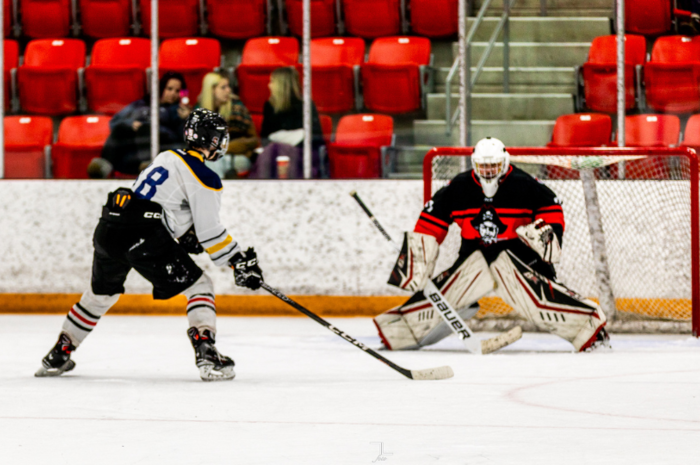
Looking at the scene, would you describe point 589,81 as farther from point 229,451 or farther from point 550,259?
point 229,451

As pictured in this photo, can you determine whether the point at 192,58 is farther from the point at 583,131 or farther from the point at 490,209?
the point at 490,209

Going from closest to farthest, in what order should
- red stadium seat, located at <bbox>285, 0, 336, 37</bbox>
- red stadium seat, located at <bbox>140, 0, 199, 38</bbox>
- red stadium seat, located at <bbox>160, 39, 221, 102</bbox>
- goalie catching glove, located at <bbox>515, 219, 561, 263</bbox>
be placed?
1. goalie catching glove, located at <bbox>515, 219, 561, 263</bbox>
2. red stadium seat, located at <bbox>285, 0, 336, 37</bbox>
3. red stadium seat, located at <bbox>160, 39, 221, 102</bbox>
4. red stadium seat, located at <bbox>140, 0, 199, 38</bbox>

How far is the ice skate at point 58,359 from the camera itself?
4020 millimetres

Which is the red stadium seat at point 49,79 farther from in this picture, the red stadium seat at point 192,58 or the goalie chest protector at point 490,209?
the goalie chest protector at point 490,209

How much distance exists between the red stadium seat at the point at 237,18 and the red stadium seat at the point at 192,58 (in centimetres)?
15

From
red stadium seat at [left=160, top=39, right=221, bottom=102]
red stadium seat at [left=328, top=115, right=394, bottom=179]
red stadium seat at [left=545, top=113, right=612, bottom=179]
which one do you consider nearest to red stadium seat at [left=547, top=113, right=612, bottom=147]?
red stadium seat at [left=545, top=113, right=612, bottom=179]

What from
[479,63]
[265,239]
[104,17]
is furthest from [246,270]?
[104,17]

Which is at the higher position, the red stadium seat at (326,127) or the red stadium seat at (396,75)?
the red stadium seat at (396,75)

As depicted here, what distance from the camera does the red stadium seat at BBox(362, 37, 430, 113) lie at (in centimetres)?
680

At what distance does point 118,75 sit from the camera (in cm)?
714

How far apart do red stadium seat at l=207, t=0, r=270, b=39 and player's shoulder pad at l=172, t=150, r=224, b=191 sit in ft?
10.8

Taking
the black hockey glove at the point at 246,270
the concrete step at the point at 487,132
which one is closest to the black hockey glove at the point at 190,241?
the black hockey glove at the point at 246,270

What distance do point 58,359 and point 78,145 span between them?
10.4ft

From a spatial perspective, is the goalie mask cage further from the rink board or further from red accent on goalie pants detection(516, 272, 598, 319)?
red accent on goalie pants detection(516, 272, 598, 319)
